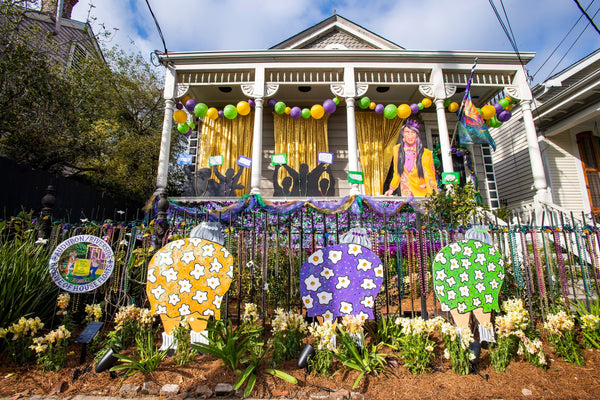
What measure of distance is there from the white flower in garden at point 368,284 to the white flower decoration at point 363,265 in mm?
117

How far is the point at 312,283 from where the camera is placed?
3.34 m

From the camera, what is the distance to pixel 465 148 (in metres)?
10.6

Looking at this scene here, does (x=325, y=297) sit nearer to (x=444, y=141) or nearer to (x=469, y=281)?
(x=469, y=281)

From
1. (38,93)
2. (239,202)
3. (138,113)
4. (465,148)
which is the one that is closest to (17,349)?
(239,202)

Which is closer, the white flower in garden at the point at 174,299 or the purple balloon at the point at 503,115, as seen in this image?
the white flower in garden at the point at 174,299

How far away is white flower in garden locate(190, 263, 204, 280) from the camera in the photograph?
3.20m

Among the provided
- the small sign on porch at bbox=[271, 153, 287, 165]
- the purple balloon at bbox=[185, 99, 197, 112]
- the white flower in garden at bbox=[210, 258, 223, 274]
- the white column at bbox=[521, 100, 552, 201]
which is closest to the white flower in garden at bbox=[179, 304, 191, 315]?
the white flower in garden at bbox=[210, 258, 223, 274]

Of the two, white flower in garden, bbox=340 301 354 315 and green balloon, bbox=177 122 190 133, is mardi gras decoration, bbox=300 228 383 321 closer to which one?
white flower in garden, bbox=340 301 354 315

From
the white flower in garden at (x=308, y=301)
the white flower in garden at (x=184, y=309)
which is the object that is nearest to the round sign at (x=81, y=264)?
the white flower in garden at (x=184, y=309)

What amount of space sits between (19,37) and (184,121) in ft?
12.6

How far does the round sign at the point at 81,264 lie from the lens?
3266 mm

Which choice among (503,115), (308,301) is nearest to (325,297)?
(308,301)

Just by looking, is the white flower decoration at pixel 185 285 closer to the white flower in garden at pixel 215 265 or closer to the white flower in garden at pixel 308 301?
the white flower in garden at pixel 215 265

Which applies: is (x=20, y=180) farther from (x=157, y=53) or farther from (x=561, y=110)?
(x=561, y=110)
